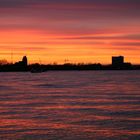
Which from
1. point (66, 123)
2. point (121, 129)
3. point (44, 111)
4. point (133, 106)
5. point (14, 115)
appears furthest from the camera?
point (133, 106)

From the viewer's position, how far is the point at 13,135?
75.8 feet

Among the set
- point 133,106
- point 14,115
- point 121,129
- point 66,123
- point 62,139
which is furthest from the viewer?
point 133,106

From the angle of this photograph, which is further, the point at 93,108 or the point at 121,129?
the point at 93,108

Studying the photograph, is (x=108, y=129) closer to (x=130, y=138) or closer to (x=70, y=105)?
(x=130, y=138)

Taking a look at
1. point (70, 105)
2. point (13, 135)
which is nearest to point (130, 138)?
point (13, 135)

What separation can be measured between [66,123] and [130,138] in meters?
5.10

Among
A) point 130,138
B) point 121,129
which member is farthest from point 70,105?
point 130,138

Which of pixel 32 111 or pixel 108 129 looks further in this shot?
pixel 32 111

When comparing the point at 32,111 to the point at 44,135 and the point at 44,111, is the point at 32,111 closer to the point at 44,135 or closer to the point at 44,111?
the point at 44,111

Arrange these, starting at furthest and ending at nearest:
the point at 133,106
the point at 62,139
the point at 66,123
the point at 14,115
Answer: the point at 133,106, the point at 14,115, the point at 66,123, the point at 62,139

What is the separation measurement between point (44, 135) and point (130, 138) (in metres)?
3.70

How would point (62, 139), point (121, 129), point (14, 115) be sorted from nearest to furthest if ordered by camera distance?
point (62, 139), point (121, 129), point (14, 115)

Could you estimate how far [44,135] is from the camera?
2325cm

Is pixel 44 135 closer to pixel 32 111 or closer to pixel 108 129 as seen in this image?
pixel 108 129
